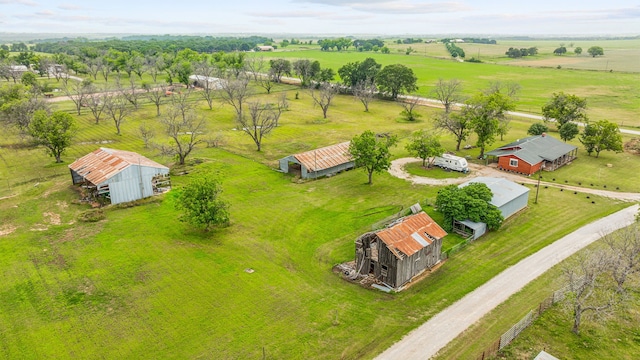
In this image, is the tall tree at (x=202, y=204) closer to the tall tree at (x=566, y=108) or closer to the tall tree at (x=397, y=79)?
the tall tree at (x=566, y=108)

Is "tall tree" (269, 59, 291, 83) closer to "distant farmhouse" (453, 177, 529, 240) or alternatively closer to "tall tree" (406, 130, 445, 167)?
"tall tree" (406, 130, 445, 167)

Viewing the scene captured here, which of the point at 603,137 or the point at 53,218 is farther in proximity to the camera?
the point at 603,137

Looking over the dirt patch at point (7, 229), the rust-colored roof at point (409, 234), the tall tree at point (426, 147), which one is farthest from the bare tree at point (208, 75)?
the rust-colored roof at point (409, 234)

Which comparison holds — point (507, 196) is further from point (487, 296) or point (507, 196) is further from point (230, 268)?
point (230, 268)

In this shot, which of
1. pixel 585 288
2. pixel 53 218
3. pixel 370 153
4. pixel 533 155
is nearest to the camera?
pixel 585 288

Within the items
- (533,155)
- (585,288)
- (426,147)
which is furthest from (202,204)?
(533,155)

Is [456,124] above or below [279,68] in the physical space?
below

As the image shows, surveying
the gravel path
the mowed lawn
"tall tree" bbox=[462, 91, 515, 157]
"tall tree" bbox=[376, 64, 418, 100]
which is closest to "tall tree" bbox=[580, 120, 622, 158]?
"tall tree" bbox=[462, 91, 515, 157]
